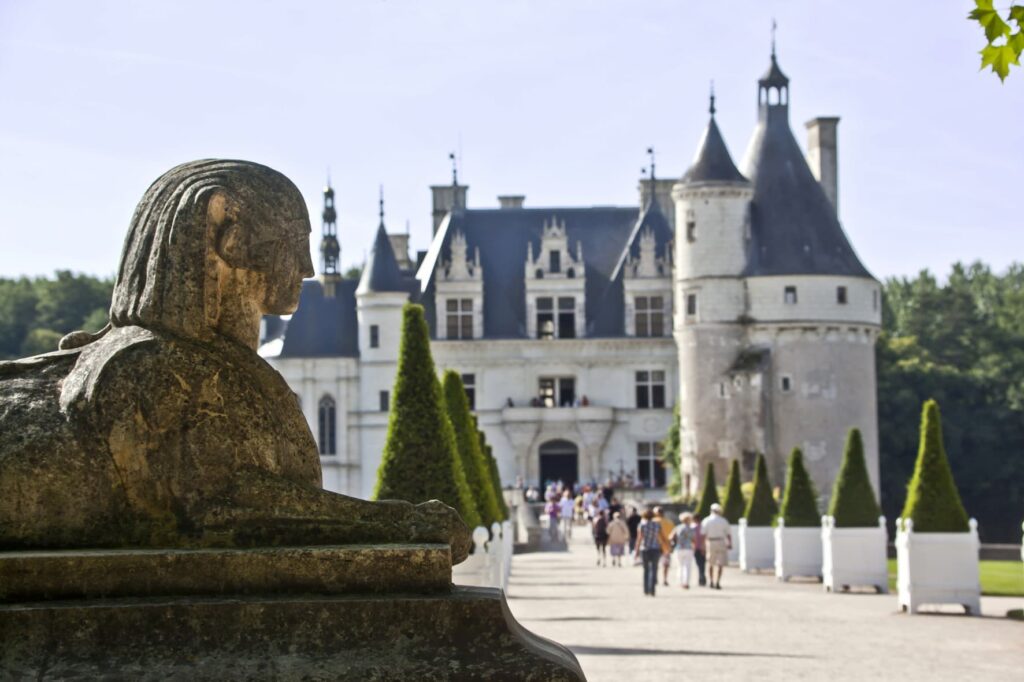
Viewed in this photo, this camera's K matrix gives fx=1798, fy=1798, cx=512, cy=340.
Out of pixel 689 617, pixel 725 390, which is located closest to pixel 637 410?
pixel 725 390

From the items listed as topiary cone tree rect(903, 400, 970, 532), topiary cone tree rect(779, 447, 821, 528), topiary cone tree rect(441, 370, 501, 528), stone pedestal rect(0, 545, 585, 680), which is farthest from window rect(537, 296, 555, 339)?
stone pedestal rect(0, 545, 585, 680)

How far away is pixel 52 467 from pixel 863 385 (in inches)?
1808

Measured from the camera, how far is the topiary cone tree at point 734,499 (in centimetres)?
3306

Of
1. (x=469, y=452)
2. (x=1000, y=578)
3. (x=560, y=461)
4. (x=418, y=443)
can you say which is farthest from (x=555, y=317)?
(x=418, y=443)

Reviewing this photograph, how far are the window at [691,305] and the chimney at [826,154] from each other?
20.5 feet

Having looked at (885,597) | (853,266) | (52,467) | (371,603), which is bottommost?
(885,597)

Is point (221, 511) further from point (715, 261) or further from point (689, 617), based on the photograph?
point (715, 261)

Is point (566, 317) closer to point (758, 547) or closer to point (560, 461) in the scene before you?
point (560, 461)

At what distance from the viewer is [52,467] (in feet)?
15.2

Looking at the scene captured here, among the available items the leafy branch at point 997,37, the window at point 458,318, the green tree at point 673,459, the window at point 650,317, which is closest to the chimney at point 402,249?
the window at point 458,318

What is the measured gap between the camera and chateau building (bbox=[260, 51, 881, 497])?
4931cm

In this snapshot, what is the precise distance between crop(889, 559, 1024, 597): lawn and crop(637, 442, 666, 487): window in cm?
2463

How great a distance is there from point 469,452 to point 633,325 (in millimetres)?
38048

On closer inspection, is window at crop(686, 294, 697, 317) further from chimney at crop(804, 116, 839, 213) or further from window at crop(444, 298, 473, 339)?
window at crop(444, 298, 473, 339)
